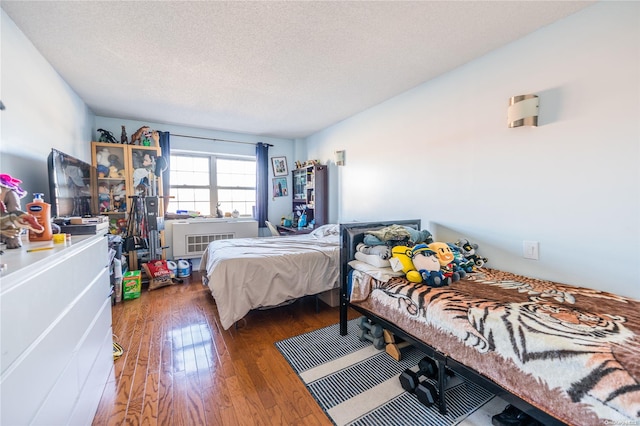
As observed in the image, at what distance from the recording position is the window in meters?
4.43

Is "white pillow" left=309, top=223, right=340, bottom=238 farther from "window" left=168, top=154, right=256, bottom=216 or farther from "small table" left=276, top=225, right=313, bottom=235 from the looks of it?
"window" left=168, top=154, right=256, bottom=216

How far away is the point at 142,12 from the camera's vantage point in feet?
5.38

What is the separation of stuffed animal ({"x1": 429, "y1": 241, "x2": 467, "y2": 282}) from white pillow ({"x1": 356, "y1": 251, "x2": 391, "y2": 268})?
1.15ft

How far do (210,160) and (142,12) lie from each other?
313cm

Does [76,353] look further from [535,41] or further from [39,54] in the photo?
[535,41]

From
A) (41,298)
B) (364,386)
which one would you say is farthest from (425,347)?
(41,298)

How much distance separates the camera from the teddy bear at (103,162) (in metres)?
3.49

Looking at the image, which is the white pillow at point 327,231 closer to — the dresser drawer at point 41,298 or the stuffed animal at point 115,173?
the dresser drawer at point 41,298

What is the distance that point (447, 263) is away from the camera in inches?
72.0

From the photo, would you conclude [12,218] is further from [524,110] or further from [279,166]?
[279,166]

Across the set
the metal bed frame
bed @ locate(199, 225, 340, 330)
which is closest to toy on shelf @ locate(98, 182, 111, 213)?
bed @ locate(199, 225, 340, 330)

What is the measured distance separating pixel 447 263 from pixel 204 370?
1.83 meters

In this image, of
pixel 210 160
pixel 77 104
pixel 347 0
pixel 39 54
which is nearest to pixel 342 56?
pixel 347 0

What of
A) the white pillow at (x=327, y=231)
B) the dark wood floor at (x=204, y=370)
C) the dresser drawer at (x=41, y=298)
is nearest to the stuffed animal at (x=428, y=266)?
the dark wood floor at (x=204, y=370)
